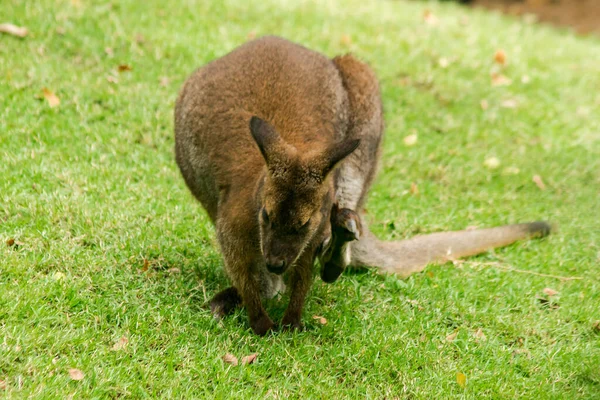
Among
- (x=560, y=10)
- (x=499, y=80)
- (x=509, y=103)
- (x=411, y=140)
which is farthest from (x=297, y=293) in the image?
(x=560, y=10)

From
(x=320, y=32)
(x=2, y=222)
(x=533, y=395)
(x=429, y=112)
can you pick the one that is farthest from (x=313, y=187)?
(x=320, y=32)

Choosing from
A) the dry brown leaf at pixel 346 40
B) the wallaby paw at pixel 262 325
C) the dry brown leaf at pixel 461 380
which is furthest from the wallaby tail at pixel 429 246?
the dry brown leaf at pixel 346 40

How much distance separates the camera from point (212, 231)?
5172 millimetres

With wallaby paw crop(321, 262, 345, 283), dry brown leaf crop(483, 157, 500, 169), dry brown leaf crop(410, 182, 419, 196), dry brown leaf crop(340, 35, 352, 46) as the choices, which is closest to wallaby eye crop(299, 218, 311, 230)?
wallaby paw crop(321, 262, 345, 283)

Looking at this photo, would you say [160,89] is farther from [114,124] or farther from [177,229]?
[177,229]

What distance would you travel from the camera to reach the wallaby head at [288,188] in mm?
3609

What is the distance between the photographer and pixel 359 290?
4.84m

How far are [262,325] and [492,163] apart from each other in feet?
11.9

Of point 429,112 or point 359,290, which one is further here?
point 429,112

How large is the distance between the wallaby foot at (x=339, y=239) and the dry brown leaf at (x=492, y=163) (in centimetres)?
295

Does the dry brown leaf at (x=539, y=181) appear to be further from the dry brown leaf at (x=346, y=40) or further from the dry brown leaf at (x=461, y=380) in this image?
the dry brown leaf at (x=461, y=380)

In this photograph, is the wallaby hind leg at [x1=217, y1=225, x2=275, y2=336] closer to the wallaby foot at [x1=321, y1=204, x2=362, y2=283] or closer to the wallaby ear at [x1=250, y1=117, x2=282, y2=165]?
the wallaby foot at [x1=321, y1=204, x2=362, y2=283]

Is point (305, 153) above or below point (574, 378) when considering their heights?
above

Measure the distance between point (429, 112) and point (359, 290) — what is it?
10.9ft
